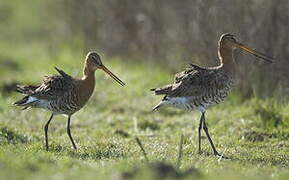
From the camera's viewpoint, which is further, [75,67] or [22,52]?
[22,52]

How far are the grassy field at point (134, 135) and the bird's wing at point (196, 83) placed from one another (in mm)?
885

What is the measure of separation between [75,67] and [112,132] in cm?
686

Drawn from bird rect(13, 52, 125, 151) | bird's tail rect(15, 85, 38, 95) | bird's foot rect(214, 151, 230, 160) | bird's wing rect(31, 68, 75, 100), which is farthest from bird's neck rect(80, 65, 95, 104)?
bird's foot rect(214, 151, 230, 160)

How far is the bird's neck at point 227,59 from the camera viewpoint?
1177cm

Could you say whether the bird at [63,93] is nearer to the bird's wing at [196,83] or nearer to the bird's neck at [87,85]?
the bird's neck at [87,85]

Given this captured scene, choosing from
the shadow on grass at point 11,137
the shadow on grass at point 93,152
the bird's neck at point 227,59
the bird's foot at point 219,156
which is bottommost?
the bird's foot at point 219,156

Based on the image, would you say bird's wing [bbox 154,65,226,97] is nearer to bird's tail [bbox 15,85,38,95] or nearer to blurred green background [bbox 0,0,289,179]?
blurred green background [bbox 0,0,289,179]

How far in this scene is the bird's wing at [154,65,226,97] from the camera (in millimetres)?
11523

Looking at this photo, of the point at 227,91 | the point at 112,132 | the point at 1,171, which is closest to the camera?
the point at 1,171

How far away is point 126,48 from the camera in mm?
22219

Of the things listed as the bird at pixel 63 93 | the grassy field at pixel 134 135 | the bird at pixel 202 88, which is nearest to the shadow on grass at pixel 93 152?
the grassy field at pixel 134 135

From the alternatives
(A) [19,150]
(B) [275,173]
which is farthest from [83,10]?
(B) [275,173]

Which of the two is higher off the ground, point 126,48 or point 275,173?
point 126,48

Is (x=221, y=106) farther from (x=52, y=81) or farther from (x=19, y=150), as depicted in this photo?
(x=19, y=150)
